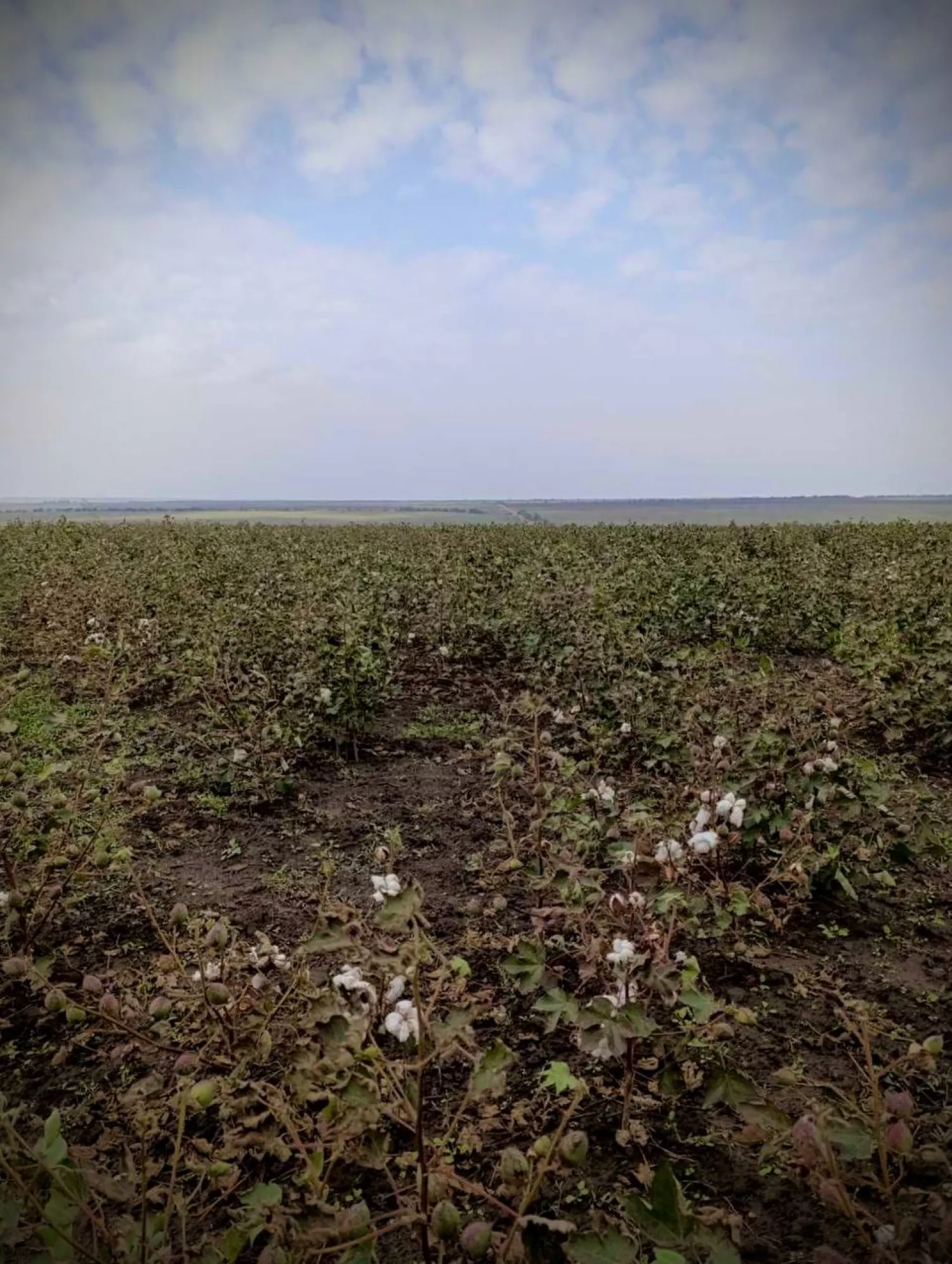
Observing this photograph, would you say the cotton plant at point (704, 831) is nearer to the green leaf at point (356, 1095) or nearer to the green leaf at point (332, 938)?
the green leaf at point (332, 938)

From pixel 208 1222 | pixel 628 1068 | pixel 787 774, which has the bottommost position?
pixel 208 1222

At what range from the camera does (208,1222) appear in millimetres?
2002

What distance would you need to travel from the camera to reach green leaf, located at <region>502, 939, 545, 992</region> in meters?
2.06

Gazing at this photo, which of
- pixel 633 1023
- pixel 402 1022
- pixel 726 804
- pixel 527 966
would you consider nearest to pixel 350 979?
pixel 402 1022

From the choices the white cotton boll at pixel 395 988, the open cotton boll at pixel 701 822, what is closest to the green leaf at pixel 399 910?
the white cotton boll at pixel 395 988

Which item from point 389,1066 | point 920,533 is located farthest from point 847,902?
point 920,533

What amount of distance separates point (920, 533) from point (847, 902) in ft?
40.3

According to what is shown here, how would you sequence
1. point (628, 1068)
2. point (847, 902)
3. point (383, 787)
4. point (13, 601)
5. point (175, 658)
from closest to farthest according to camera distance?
point (628, 1068) < point (847, 902) < point (383, 787) < point (175, 658) < point (13, 601)

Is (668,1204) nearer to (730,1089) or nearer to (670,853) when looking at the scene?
(730,1089)

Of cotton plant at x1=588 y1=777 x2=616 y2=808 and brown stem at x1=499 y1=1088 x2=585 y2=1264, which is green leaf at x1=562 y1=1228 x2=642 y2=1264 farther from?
cotton plant at x1=588 y1=777 x2=616 y2=808

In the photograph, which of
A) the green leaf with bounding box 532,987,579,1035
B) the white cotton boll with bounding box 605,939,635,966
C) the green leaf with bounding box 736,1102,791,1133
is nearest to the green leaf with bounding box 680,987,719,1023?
the white cotton boll with bounding box 605,939,635,966

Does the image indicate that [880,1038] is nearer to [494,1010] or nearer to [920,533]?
[494,1010]

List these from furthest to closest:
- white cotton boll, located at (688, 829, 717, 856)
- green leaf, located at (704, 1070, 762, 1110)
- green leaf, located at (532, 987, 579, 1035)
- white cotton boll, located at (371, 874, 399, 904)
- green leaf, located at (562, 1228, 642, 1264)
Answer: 1. white cotton boll, located at (688, 829, 717, 856)
2. white cotton boll, located at (371, 874, 399, 904)
3. green leaf, located at (532, 987, 579, 1035)
4. green leaf, located at (704, 1070, 762, 1110)
5. green leaf, located at (562, 1228, 642, 1264)

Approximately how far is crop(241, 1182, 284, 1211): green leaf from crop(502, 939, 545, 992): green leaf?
2.47 feet
